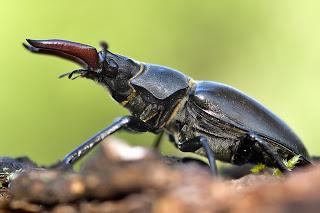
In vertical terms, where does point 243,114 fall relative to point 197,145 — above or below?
above

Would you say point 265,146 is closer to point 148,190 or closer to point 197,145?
point 197,145

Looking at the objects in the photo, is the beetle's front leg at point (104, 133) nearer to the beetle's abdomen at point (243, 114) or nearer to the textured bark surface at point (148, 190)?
the beetle's abdomen at point (243, 114)

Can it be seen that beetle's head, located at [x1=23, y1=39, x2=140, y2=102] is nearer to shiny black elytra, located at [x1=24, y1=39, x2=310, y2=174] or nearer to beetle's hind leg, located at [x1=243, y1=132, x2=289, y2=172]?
shiny black elytra, located at [x1=24, y1=39, x2=310, y2=174]

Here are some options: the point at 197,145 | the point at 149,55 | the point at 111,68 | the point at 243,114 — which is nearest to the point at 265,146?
the point at 243,114

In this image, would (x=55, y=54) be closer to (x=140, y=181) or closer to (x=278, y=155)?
(x=278, y=155)

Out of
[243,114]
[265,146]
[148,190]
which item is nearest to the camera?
[148,190]

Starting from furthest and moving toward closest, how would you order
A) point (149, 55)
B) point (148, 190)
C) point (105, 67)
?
point (149, 55) < point (105, 67) < point (148, 190)

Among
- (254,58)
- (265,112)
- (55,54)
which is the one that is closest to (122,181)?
(55,54)
